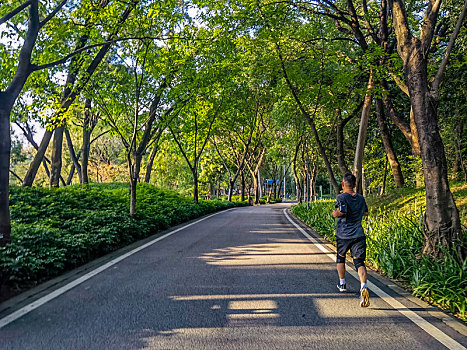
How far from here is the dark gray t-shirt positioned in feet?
16.7

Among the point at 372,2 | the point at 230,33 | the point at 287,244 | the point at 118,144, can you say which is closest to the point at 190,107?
the point at 230,33

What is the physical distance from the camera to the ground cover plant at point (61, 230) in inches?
217

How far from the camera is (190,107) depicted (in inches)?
685

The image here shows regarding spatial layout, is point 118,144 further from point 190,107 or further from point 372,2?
point 372,2

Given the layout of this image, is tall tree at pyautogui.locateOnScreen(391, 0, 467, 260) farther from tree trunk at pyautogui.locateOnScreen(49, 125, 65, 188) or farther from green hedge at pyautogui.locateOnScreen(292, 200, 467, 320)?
tree trunk at pyautogui.locateOnScreen(49, 125, 65, 188)

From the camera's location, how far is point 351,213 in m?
5.14

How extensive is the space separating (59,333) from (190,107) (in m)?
14.4

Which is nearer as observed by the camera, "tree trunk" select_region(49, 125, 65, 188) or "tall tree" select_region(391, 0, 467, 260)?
"tall tree" select_region(391, 0, 467, 260)

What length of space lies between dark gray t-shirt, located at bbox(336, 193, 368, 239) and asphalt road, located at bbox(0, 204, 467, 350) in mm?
865

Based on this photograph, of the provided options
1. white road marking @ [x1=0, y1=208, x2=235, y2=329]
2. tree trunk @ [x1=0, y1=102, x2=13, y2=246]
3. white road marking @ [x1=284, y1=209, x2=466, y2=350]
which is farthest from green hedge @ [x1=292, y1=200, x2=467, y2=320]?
tree trunk @ [x1=0, y1=102, x2=13, y2=246]

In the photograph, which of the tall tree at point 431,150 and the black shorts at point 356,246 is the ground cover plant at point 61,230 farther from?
the tall tree at point 431,150

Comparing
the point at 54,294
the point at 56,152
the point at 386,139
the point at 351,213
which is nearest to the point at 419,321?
the point at 351,213

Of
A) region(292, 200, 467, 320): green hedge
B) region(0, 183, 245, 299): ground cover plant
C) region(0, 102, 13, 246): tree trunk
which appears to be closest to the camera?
region(292, 200, 467, 320): green hedge

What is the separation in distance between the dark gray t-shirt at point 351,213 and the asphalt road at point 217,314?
86 centimetres
